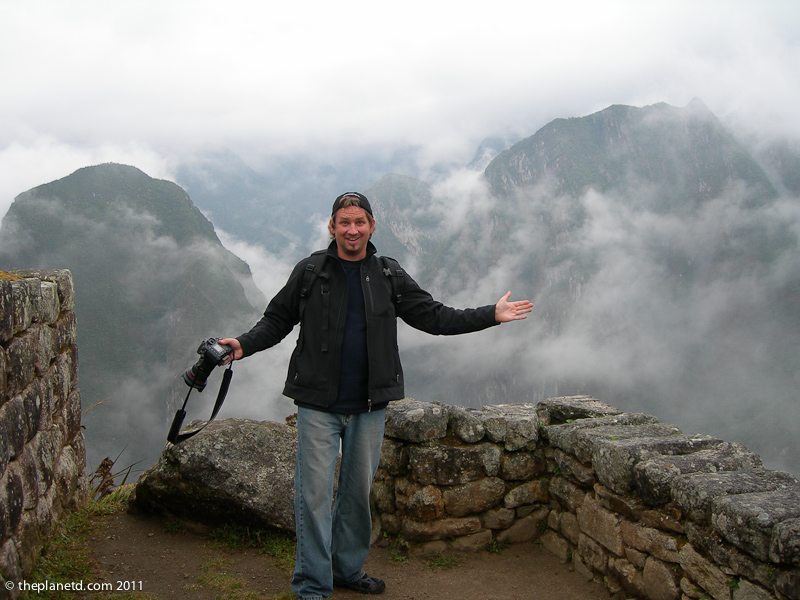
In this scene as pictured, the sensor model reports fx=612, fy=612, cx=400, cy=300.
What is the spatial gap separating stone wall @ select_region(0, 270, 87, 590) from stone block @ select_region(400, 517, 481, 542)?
119 inches

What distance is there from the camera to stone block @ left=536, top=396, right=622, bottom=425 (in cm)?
638

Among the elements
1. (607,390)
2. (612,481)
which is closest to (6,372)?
(612,481)

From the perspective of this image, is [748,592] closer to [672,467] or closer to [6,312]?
[672,467]

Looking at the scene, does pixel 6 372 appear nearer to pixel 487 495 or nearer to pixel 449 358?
pixel 487 495

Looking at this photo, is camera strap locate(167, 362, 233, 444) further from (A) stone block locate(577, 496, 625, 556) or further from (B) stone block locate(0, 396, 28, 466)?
(A) stone block locate(577, 496, 625, 556)

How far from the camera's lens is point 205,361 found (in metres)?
4.35

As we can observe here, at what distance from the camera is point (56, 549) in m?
4.99

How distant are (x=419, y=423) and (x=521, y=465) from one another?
1.09 meters

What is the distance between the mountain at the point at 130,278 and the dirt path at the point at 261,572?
4501 inches

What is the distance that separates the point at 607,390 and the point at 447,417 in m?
143

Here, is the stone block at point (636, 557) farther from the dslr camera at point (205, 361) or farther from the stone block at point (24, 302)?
the stone block at point (24, 302)

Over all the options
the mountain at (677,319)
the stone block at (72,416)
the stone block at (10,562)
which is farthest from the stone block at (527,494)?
the mountain at (677,319)

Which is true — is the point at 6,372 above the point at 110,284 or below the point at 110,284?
below

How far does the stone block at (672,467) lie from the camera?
4348 millimetres
